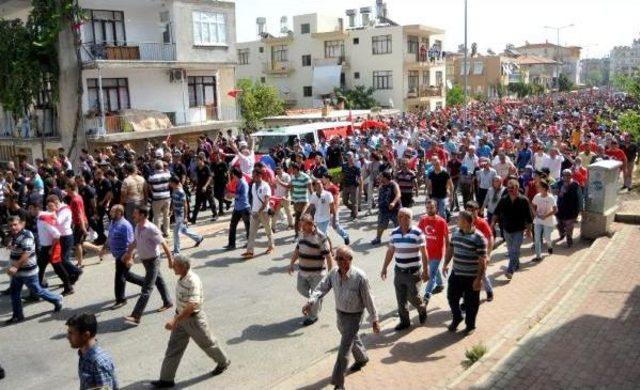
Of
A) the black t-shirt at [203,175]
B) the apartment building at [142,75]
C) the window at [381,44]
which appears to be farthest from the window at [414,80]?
the black t-shirt at [203,175]

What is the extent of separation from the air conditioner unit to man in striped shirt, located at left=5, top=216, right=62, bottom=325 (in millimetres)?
20110

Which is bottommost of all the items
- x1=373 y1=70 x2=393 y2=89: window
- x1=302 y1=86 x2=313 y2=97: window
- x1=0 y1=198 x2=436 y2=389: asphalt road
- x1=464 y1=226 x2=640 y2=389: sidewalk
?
x1=0 y1=198 x2=436 y2=389: asphalt road

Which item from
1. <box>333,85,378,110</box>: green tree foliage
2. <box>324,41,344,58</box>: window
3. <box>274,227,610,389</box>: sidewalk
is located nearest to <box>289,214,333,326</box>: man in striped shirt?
<box>274,227,610,389</box>: sidewalk

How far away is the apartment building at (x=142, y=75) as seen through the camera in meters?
24.5

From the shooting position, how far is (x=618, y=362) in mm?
6945

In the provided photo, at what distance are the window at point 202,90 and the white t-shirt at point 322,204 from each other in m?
19.1

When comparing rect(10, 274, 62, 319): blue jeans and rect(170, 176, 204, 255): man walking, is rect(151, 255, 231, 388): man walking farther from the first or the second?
rect(170, 176, 204, 255): man walking

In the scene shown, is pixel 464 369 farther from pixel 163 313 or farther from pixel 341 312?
pixel 163 313

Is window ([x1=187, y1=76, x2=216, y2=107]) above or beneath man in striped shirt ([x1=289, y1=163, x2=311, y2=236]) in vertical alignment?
above

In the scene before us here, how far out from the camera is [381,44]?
55031mm

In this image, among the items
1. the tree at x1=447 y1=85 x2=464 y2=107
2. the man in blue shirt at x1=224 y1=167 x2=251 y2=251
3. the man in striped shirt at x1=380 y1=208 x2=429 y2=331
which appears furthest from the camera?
the tree at x1=447 y1=85 x2=464 y2=107

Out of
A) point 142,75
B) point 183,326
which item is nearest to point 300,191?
point 183,326

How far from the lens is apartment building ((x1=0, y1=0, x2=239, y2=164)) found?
2453cm

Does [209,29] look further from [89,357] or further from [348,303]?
[89,357]
